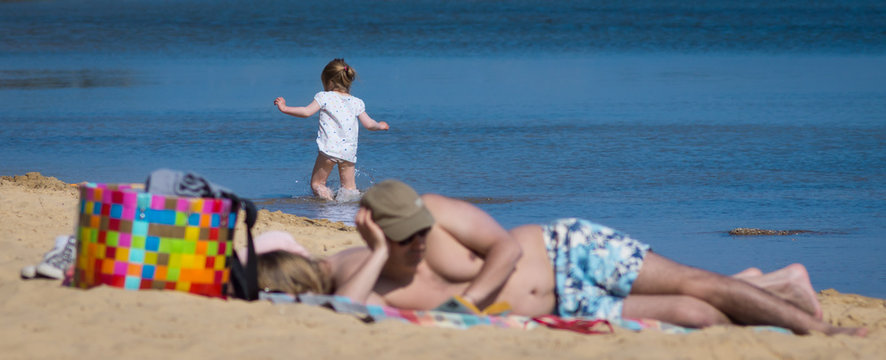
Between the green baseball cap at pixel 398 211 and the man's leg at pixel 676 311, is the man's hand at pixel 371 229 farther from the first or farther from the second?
the man's leg at pixel 676 311

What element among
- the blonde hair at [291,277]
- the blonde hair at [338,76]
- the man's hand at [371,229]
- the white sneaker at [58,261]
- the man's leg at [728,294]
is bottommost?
the white sneaker at [58,261]

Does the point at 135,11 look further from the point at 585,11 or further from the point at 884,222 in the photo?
the point at 884,222

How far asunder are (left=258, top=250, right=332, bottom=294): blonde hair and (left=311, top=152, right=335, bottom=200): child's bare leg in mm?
4815

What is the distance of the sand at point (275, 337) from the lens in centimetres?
390

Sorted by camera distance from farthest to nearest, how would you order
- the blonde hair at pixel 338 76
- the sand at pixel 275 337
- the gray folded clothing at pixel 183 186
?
1. the blonde hair at pixel 338 76
2. the gray folded clothing at pixel 183 186
3. the sand at pixel 275 337

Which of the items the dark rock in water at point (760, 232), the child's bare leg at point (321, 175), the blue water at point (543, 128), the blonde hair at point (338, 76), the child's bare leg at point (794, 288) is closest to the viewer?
the child's bare leg at point (794, 288)

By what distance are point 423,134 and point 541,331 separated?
921 centimetres

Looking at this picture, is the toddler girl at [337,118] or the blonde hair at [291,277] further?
the toddler girl at [337,118]

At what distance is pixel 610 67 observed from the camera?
24.4 m

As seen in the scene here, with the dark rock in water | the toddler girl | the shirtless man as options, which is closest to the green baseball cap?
the shirtless man

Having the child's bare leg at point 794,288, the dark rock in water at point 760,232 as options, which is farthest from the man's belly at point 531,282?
the dark rock in water at point 760,232

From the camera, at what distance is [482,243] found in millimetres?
4484

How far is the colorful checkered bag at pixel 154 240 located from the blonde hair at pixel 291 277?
0.62 ft

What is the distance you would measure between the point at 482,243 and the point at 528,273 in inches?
13.6
